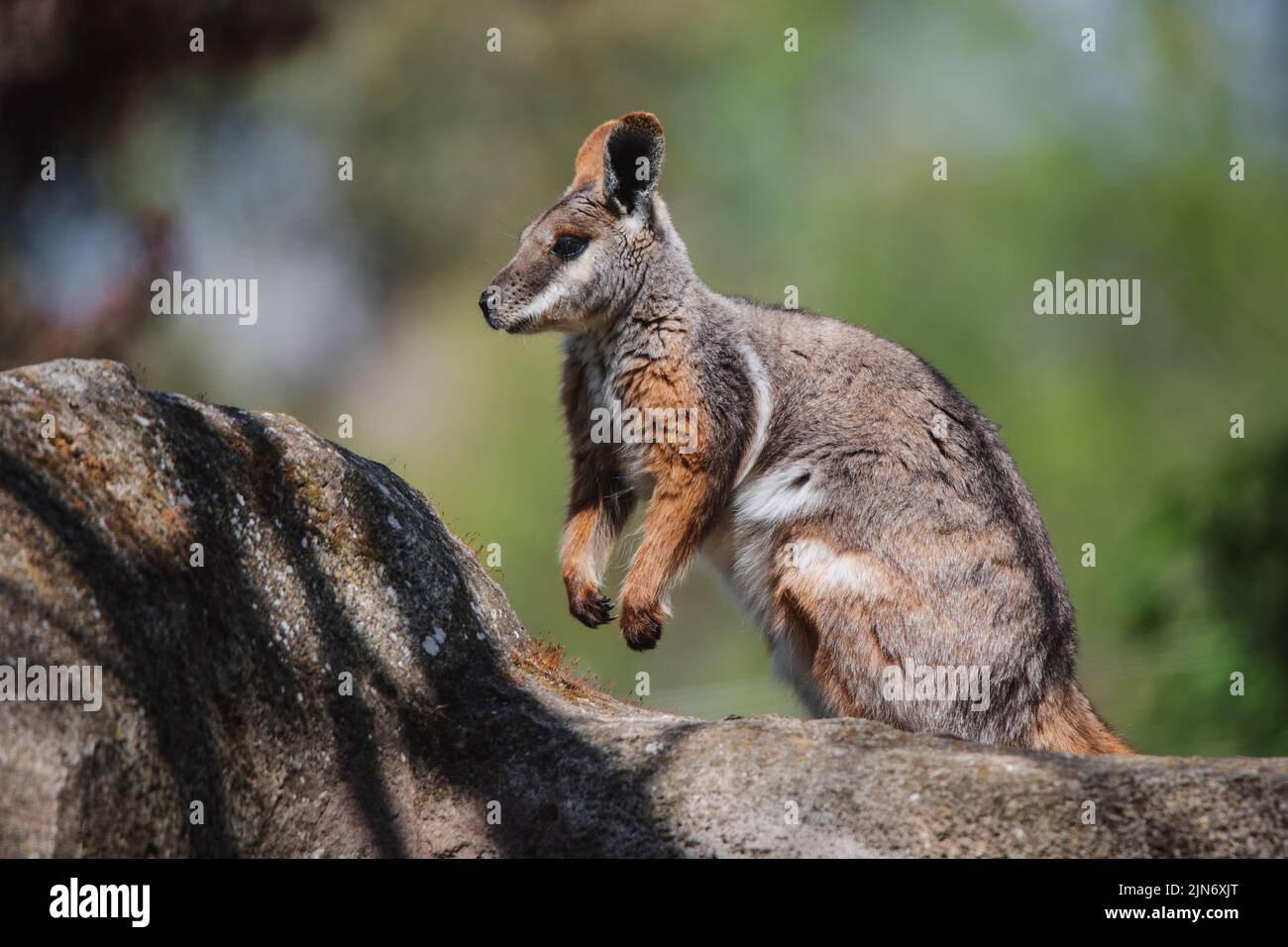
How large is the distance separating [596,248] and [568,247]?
0.60 ft

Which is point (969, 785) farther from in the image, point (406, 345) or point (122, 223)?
point (406, 345)

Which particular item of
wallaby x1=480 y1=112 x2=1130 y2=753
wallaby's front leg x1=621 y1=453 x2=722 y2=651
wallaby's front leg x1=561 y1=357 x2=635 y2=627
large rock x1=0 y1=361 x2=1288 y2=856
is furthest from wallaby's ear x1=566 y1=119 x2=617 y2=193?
large rock x1=0 y1=361 x2=1288 y2=856

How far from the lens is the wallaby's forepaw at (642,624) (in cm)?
756

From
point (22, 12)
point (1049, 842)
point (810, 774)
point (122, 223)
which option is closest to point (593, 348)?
point (810, 774)

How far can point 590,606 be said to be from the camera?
783cm

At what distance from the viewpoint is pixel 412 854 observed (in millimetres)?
5664

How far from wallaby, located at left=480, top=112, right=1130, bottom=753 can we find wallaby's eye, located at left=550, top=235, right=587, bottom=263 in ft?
0.04

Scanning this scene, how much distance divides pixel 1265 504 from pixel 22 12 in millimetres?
17511

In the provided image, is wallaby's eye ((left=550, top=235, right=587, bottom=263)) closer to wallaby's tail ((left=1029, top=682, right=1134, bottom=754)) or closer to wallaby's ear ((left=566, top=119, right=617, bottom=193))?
wallaby's ear ((left=566, top=119, right=617, bottom=193))

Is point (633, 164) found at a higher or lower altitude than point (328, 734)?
higher

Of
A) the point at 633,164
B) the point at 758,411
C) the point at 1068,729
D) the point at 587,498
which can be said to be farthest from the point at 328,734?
the point at 633,164

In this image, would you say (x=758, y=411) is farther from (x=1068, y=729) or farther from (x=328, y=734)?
(x=328, y=734)

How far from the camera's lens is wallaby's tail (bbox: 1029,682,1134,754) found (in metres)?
7.07

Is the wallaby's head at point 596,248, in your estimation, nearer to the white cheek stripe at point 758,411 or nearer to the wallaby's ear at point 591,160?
the wallaby's ear at point 591,160
